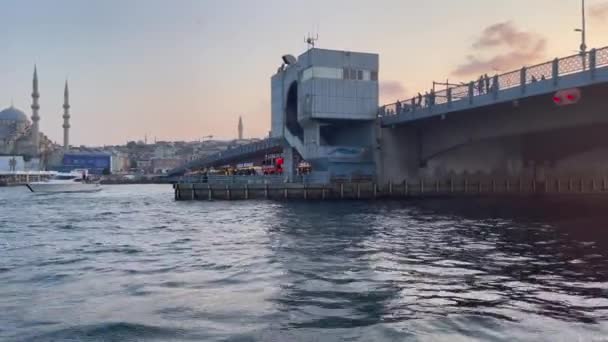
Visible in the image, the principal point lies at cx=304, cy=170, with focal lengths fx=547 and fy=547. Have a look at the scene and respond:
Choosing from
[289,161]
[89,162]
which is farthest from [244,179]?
[89,162]

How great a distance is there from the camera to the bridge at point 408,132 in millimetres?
45250

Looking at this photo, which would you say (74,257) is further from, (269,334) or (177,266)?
(269,334)

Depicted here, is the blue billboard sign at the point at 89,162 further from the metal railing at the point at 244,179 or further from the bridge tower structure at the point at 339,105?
the bridge tower structure at the point at 339,105

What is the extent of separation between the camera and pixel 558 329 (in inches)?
379

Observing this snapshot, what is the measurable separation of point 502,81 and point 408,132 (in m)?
18.5

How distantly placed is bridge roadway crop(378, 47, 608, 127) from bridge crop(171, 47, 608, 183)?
13 cm

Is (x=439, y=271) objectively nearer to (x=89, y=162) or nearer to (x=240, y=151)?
(x=240, y=151)

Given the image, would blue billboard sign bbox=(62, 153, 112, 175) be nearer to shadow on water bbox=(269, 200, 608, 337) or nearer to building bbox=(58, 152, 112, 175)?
building bbox=(58, 152, 112, 175)

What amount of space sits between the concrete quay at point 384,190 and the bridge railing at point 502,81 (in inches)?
317

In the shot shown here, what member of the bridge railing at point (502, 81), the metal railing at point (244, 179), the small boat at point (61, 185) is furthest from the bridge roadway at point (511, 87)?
the small boat at point (61, 185)

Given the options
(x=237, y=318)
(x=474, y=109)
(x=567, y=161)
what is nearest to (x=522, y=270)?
(x=237, y=318)

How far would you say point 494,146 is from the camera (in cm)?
5897

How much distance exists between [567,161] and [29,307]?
6113 cm

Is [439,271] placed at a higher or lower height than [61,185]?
lower
